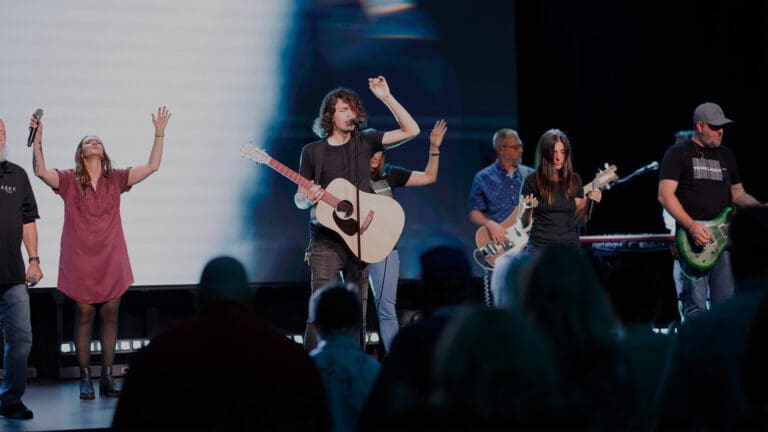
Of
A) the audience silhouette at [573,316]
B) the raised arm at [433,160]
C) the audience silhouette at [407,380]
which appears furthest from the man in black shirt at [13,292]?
the audience silhouette at [573,316]

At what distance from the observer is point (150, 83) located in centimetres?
806

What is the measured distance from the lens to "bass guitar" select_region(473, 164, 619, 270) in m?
7.48

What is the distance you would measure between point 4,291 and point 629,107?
20.7 ft

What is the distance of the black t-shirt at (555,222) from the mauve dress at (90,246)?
9.36ft

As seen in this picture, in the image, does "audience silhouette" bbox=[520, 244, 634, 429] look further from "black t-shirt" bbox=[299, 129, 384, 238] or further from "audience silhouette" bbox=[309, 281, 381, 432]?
"black t-shirt" bbox=[299, 129, 384, 238]

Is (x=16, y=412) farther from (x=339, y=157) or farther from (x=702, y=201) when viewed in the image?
(x=702, y=201)

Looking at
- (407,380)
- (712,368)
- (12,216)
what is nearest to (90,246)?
(12,216)

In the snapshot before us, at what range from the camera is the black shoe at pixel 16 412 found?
5.50 metres

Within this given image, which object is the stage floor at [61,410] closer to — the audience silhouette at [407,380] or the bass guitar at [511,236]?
the audience silhouette at [407,380]

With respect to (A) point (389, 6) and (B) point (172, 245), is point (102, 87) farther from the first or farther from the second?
(A) point (389, 6)

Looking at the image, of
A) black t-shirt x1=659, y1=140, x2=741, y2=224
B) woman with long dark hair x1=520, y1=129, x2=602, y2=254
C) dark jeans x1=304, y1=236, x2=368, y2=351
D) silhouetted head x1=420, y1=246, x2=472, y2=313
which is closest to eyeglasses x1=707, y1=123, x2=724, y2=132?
black t-shirt x1=659, y1=140, x2=741, y2=224

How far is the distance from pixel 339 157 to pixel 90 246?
5.94 feet

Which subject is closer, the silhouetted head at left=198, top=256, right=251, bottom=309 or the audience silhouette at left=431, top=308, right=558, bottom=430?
the audience silhouette at left=431, top=308, right=558, bottom=430

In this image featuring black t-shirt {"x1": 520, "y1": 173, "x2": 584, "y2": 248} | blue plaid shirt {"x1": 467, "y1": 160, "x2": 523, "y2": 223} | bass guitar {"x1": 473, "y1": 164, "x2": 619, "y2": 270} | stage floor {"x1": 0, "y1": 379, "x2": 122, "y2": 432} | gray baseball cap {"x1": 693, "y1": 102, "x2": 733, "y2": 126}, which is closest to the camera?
stage floor {"x1": 0, "y1": 379, "x2": 122, "y2": 432}
